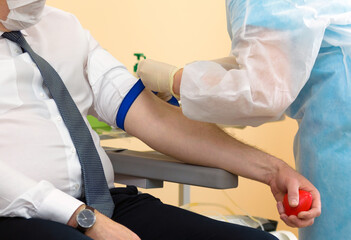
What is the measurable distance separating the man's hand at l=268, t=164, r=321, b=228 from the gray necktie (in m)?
0.47

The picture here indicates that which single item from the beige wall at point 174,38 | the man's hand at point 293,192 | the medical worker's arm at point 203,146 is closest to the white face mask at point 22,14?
the medical worker's arm at point 203,146

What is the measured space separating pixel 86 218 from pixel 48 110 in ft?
1.23

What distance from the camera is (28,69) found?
144 cm

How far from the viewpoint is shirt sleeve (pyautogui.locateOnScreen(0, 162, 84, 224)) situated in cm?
122

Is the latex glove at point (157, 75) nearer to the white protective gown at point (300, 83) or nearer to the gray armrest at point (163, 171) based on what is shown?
the white protective gown at point (300, 83)

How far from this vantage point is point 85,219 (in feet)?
4.01

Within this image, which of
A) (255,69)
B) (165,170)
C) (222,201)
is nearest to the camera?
(255,69)

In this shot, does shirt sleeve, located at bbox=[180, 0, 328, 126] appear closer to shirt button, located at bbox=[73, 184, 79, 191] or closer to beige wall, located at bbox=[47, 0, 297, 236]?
shirt button, located at bbox=[73, 184, 79, 191]

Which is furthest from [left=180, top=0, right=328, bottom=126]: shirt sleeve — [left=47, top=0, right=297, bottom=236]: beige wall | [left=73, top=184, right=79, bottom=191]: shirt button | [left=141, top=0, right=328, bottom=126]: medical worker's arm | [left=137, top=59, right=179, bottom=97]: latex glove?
[left=47, top=0, right=297, bottom=236]: beige wall

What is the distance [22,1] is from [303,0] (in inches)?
29.3

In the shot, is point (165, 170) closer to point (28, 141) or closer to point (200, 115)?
point (200, 115)

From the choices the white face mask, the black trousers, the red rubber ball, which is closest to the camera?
the black trousers

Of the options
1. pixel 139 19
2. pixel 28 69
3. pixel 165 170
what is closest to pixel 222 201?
pixel 139 19

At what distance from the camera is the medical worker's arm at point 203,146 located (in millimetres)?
1438
